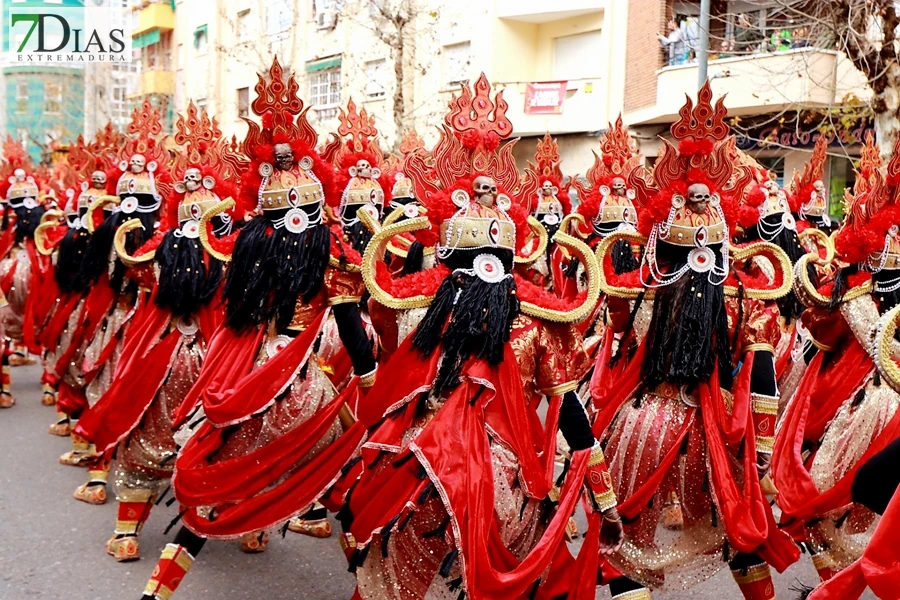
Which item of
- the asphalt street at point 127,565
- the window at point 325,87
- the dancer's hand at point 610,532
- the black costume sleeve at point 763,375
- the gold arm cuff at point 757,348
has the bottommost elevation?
the asphalt street at point 127,565

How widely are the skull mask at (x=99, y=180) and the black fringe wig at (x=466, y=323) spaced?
589 centimetres

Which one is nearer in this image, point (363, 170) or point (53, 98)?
point (363, 170)

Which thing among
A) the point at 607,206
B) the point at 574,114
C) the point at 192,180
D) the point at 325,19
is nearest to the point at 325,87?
the point at 325,19

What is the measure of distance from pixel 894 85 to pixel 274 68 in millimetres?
7065

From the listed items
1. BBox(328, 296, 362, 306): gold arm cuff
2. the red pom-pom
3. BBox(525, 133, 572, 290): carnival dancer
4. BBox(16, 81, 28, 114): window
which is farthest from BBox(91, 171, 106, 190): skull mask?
BBox(16, 81, 28, 114): window

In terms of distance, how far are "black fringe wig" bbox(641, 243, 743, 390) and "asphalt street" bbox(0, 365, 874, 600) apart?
1.53 meters

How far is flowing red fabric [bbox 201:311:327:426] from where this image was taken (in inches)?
181

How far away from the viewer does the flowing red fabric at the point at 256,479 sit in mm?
4551

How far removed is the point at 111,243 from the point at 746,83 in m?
13.5

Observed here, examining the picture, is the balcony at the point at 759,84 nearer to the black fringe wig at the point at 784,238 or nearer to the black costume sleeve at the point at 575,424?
the black fringe wig at the point at 784,238

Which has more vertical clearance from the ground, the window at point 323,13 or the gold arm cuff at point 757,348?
the window at point 323,13

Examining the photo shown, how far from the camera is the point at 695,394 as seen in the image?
4395 millimetres

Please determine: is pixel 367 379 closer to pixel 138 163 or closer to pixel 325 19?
pixel 138 163

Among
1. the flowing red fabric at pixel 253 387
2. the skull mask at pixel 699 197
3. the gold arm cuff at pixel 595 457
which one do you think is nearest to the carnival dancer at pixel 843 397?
the skull mask at pixel 699 197
